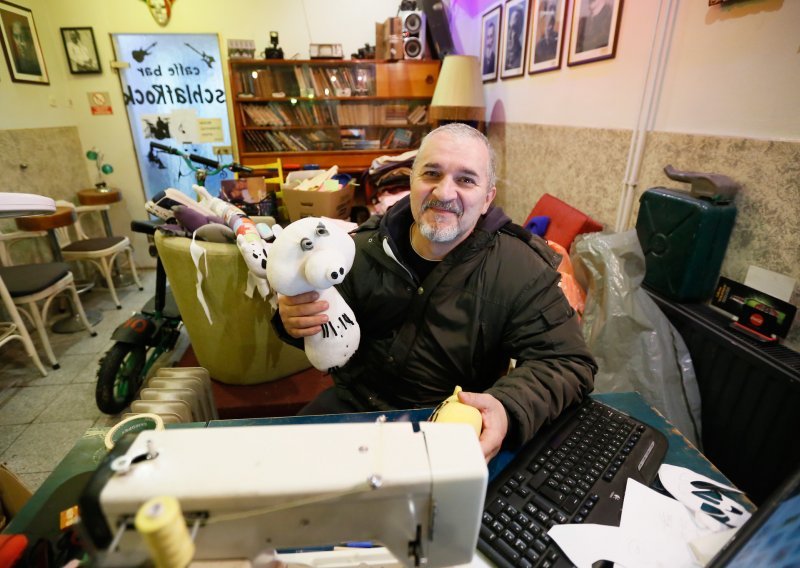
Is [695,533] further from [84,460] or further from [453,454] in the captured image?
[84,460]

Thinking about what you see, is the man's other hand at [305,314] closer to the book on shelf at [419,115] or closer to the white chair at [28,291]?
the white chair at [28,291]

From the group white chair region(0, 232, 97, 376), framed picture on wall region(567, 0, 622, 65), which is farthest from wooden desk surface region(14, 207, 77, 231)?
framed picture on wall region(567, 0, 622, 65)

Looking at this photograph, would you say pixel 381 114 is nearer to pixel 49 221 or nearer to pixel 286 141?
pixel 286 141

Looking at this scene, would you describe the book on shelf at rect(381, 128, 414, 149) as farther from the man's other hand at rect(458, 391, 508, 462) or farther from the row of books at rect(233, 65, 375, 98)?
the man's other hand at rect(458, 391, 508, 462)

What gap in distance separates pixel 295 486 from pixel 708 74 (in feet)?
5.91

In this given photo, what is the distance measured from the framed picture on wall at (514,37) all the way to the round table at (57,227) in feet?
10.2

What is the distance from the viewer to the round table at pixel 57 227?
2688 mm

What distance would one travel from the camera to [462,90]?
3170 mm

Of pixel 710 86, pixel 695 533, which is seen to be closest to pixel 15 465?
pixel 695 533

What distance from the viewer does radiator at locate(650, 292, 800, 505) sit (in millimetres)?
1070

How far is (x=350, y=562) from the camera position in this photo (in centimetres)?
63

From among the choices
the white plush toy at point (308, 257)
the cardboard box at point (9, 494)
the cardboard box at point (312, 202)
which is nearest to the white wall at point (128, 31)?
the cardboard box at point (312, 202)

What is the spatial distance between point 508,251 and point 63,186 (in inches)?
166

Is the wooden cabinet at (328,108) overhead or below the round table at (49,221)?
overhead
